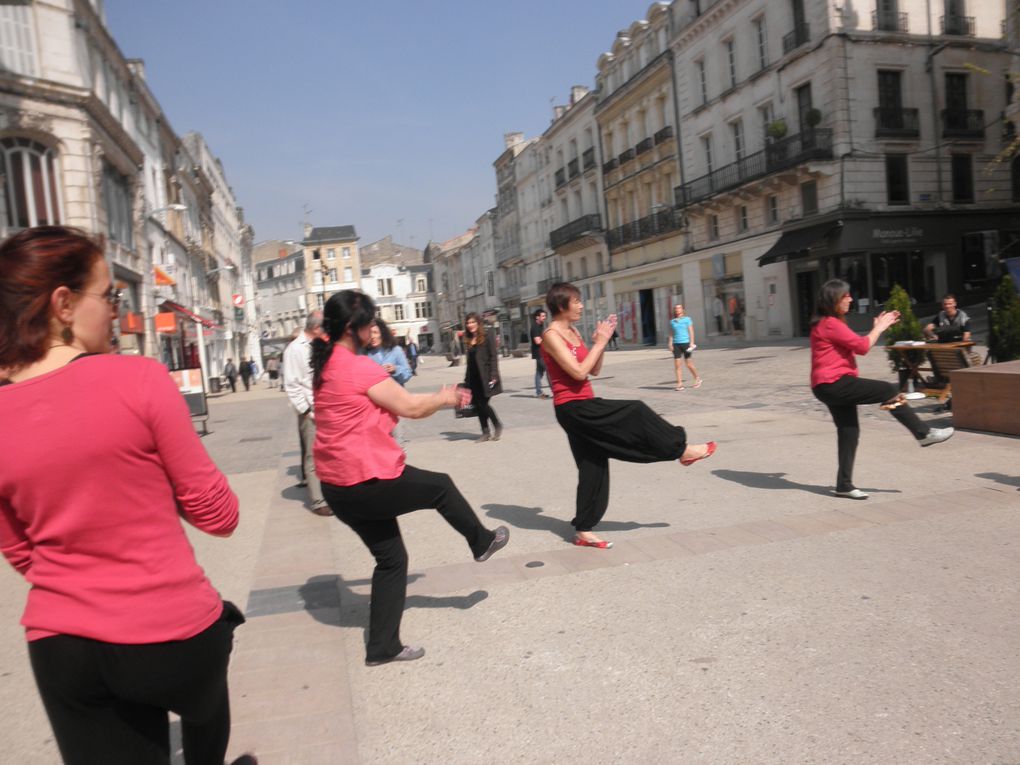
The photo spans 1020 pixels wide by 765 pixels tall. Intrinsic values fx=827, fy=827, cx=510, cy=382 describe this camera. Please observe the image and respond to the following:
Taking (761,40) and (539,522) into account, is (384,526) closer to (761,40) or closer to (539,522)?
(539,522)

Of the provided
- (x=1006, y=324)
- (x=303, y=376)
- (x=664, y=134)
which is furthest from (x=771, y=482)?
(x=664, y=134)

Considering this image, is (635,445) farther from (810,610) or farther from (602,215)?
(602,215)

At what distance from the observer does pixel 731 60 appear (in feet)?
115

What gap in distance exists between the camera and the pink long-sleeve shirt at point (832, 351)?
640cm

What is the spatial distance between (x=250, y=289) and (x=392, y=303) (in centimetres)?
2066

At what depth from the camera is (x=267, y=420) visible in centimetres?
1941

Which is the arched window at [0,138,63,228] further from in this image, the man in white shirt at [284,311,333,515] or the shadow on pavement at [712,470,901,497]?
the shadow on pavement at [712,470,901,497]

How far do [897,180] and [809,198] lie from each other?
3.00 m

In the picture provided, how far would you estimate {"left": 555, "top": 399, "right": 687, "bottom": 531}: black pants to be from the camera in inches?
209

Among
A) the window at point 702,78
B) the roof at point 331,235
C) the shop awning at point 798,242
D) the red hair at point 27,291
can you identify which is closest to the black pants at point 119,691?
the red hair at point 27,291

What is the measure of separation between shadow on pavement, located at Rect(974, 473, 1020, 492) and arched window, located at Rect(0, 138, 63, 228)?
22.3 m

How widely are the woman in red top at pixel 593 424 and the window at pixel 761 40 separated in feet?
102

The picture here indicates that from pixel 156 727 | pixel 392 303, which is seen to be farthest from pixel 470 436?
pixel 392 303

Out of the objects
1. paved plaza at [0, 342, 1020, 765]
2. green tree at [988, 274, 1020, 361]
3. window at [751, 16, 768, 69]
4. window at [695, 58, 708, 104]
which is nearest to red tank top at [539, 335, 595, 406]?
paved plaza at [0, 342, 1020, 765]
